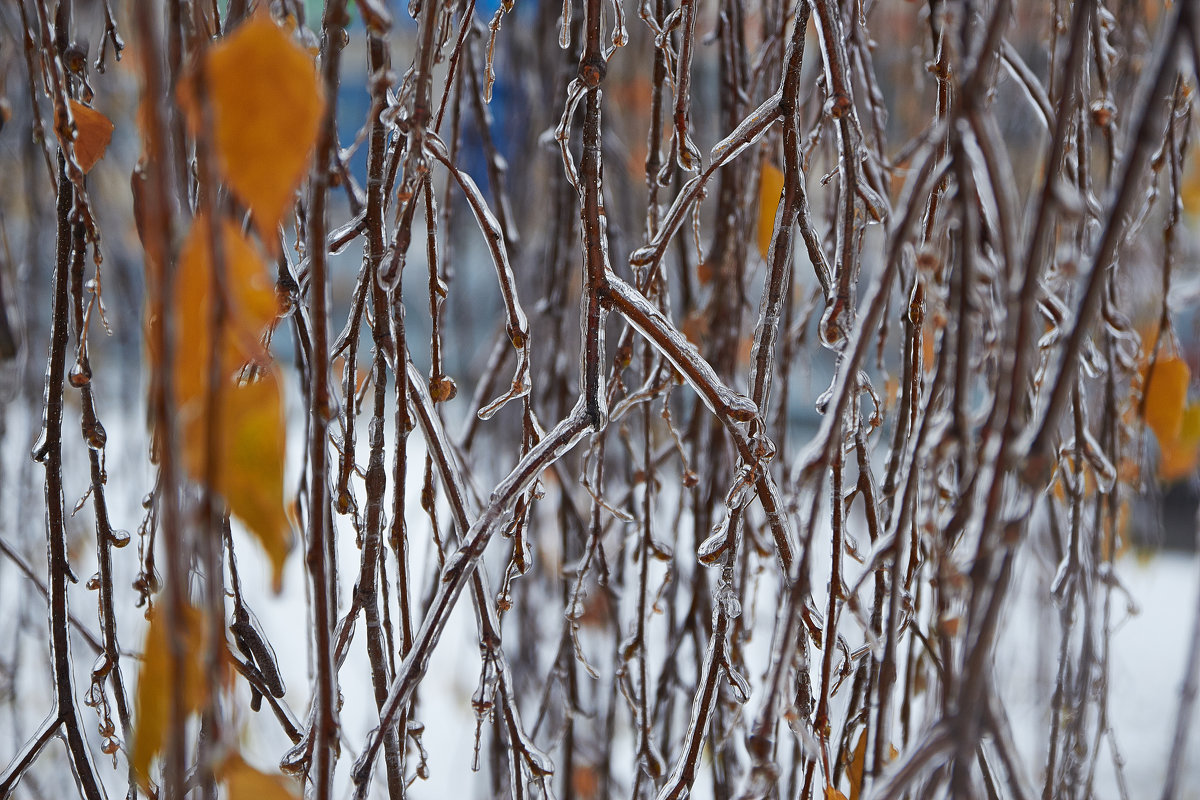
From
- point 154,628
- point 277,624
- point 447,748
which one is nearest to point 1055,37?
point 154,628

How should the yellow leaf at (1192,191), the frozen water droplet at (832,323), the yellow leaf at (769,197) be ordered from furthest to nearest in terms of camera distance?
1. the yellow leaf at (1192,191)
2. the yellow leaf at (769,197)
3. the frozen water droplet at (832,323)

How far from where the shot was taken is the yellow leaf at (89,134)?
1.43ft

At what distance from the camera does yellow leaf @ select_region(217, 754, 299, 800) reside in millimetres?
286

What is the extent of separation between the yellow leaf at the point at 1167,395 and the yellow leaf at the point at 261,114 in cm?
52

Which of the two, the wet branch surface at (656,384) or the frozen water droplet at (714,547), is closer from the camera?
the wet branch surface at (656,384)

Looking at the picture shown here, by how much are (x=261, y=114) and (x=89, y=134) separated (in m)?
0.27

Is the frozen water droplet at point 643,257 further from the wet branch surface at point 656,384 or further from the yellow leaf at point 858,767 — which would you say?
the yellow leaf at point 858,767

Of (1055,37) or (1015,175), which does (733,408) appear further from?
(1015,175)

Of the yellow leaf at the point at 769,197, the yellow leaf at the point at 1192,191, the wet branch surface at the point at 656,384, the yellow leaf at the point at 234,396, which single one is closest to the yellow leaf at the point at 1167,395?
the wet branch surface at the point at 656,384

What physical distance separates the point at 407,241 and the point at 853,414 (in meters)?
0.21

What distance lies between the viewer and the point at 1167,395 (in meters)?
0.56

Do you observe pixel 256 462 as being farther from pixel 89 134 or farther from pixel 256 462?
pixel 89 134

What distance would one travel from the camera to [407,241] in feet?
1.31

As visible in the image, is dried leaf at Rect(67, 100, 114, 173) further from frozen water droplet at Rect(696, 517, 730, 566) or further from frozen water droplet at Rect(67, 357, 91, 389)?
frozen water droplet at Rect(696, 517, 730, 566)
